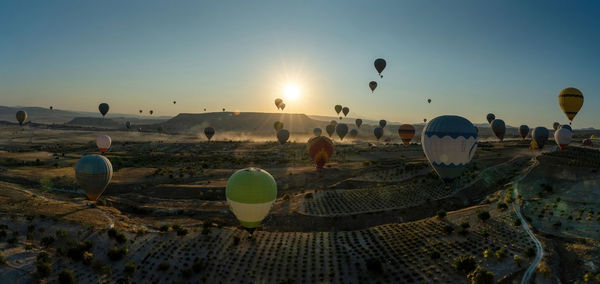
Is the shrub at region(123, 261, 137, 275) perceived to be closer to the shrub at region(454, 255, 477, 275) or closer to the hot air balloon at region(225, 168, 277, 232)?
the hot air balloon at region(225, 168, 277, 232)

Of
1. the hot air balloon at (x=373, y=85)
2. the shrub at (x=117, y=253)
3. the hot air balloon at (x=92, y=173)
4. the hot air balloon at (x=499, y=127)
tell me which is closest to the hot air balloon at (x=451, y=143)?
the shrub at (x=117, y=253)

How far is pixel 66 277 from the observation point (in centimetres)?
2014

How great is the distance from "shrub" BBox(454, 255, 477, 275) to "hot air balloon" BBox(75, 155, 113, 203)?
3264 centimetres

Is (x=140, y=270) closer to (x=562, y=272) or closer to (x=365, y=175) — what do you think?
(x=562, y=272)

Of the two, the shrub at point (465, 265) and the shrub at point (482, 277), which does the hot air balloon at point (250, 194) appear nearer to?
the shrub at point (465, 265)

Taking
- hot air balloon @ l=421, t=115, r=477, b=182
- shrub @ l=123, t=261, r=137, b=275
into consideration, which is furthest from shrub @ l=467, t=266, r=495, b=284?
shrub @ l=123, t=261, r=137, b=275

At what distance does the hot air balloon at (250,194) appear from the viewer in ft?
80.3

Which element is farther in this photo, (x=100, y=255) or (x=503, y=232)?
(x=503, y=232)

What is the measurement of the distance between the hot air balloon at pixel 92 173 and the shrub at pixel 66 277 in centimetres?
1269

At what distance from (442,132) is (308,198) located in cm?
1884

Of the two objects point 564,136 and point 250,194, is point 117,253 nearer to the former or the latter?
point 250,194

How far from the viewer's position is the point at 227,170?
62.2m

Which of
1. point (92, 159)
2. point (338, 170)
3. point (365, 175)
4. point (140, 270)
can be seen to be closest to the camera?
point (140, 270)

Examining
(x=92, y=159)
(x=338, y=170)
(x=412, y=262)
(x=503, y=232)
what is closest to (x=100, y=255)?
(x=92, y=159)
